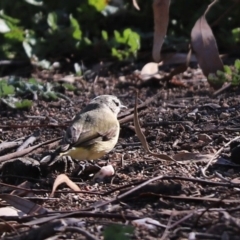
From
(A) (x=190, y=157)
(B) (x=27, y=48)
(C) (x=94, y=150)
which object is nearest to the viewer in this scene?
(A) (x=190, y=157)

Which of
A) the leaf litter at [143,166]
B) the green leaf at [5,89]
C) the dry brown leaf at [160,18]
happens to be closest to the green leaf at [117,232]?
the leaf litter at [143,166]

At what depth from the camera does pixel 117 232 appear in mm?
3158

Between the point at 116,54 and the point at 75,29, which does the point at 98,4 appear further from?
the point at 116,54

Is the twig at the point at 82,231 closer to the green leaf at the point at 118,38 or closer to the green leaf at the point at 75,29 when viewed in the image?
the green leaf at the point at 118,38

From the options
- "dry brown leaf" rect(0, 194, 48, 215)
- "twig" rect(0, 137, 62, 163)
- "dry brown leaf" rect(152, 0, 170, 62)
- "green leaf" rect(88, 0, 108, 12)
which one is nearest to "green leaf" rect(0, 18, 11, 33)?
"green leaf" rect(88, 0, 108, 12)

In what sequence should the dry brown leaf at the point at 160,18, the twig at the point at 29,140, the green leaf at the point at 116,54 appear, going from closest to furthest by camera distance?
the twig at the point at 29,140 < the dry brown leaf at the point at 160,18 < the green leaf at the point at 116,54

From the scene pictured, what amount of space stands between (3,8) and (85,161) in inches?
143

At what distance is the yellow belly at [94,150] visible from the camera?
16.7 ft

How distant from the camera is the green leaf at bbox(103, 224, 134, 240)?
314 centimetres

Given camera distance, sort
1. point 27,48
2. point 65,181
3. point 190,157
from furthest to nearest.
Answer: point 27,48 < point 190,157 < point 65,181

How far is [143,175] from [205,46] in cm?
235

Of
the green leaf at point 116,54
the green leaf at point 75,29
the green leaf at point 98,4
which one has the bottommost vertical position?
the green leaf at point 116,54

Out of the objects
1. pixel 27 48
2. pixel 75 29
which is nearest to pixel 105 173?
pixel 75 29

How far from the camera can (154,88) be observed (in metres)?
7.16
